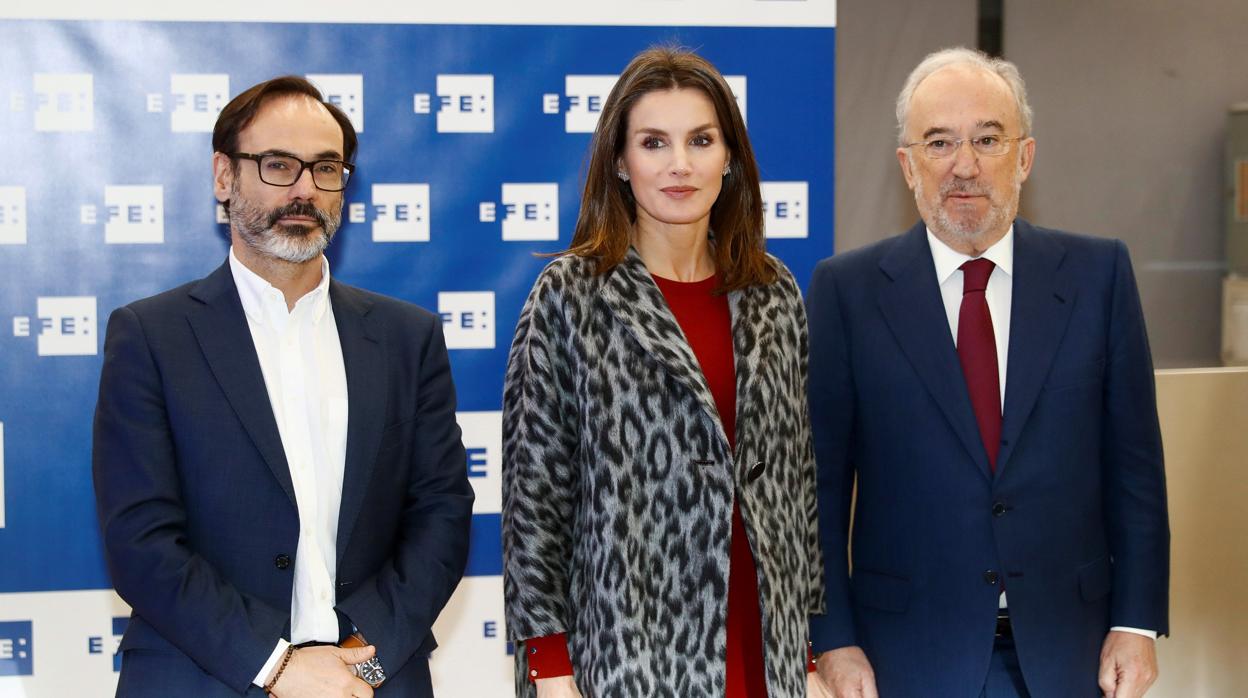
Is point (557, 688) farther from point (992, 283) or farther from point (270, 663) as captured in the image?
point (992, 283)

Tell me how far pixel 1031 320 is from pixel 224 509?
1.61 metres

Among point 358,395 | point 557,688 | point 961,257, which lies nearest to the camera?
point 557,688

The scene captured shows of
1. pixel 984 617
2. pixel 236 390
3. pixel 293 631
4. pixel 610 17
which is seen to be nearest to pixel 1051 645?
pixel 984 617

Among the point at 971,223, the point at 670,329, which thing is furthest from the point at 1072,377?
the point at 670,329

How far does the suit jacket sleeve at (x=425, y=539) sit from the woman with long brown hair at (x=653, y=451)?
275mm

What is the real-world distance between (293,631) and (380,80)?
71.1 inches

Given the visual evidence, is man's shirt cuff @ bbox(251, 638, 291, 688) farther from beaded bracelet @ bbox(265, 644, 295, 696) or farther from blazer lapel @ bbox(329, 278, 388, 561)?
blazer lapel @ bbox(329, 278, 388, 561)

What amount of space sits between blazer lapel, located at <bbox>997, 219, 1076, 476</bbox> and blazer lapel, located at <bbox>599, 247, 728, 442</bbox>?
26.2 inches

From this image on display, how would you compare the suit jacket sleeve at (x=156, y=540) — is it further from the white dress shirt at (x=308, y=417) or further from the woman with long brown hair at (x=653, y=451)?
the woman with long brown hair at (x=653, y=451)

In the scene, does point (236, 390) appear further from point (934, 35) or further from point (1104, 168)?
point (1104, 168)

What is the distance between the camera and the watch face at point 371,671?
2.33 meters

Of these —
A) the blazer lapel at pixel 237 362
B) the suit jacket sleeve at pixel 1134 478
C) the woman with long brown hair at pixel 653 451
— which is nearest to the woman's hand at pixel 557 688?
the woman with long brown hair at pixel 653 451

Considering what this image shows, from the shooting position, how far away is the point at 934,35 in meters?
5.50

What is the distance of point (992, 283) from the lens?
8.64 ft
